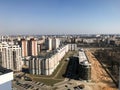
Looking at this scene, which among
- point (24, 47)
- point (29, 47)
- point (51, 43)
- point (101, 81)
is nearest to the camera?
point (101, 81)

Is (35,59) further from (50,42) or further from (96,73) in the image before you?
(50,42)

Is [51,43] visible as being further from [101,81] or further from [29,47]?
[101,81]

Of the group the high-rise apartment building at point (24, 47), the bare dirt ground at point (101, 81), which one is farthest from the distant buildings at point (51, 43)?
the bare dirt ground at point (101, 81)

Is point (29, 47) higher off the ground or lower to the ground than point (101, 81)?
higher

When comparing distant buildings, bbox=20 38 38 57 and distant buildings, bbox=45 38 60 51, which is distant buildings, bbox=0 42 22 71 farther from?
distant buildings, bbox=45 38 60 51

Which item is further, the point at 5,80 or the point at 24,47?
the point at 24,47

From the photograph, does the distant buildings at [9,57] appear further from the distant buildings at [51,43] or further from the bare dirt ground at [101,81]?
the distant buildings at [51,43]

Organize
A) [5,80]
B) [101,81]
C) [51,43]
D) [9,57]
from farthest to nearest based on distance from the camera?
[51,43], [9,57], [101,81], [5,80]

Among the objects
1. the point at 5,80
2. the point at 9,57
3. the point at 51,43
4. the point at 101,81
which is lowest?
the point at 101,81

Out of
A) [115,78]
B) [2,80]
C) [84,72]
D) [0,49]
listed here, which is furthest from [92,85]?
[2,80]

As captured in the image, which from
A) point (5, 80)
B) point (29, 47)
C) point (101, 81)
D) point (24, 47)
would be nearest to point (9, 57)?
point (24, 47)
